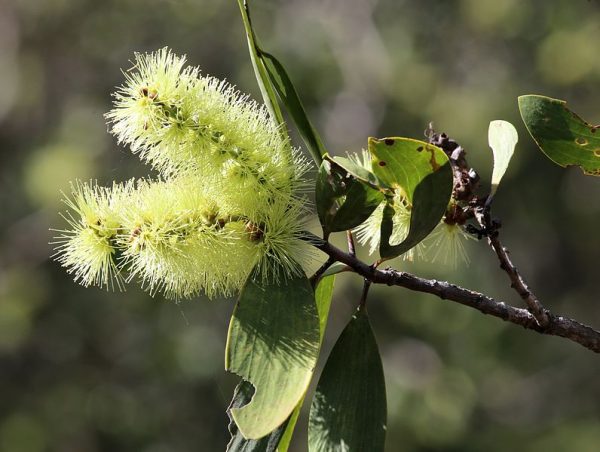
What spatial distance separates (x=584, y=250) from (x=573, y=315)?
0.66 m

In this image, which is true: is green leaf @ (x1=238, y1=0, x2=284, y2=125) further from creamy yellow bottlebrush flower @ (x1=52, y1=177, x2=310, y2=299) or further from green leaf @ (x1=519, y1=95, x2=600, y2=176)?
green leaf @ (x1=519, y1=95, x2=600, y2=176)

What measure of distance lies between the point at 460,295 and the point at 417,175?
0.76ft

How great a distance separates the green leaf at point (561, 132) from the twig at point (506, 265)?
7.6 inches

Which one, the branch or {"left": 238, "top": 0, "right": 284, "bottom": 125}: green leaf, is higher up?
{"left": 238, "top": 0, "right": 284, "bottom": 125}: green leaf

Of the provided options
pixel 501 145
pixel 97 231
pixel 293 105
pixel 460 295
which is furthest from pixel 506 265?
pixel 97 231

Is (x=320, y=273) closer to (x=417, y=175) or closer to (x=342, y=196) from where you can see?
(x=342, y=196)

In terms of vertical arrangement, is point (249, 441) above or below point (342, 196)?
below

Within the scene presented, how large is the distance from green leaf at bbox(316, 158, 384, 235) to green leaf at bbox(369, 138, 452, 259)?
0.12 ft

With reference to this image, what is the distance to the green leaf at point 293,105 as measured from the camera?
1.56 m

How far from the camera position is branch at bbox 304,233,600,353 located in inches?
58.6

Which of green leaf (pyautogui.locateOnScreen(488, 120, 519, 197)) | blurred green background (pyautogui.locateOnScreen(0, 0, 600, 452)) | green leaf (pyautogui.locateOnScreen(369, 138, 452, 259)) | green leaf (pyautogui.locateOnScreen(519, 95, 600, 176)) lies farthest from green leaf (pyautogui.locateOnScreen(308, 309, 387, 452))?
blurred green background (pyautogui.locateOnScreen(0, 0, 600, 452))

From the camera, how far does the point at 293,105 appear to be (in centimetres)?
A: 158

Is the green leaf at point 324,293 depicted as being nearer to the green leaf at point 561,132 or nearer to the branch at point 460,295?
the branch at point 460,295

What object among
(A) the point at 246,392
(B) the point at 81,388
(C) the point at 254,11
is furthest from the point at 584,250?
(A) the point at 246,392
